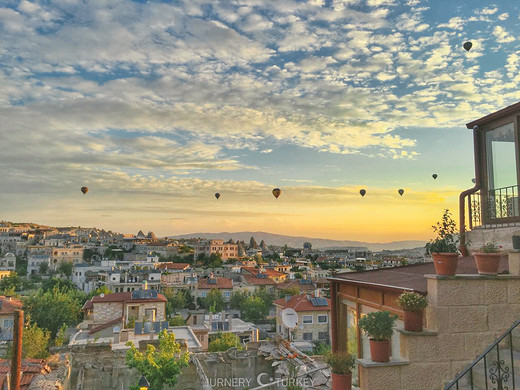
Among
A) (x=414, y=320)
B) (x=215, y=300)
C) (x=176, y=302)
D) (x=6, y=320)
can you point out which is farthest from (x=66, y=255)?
(x=414, y=320)

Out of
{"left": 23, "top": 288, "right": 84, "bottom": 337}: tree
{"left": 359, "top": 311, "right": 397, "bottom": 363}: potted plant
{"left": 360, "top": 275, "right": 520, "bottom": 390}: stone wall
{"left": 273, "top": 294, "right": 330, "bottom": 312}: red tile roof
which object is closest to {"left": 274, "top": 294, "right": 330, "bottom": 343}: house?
{"left": 273, "top": 294, "right": 330, "bottom": 312}: red tile roof

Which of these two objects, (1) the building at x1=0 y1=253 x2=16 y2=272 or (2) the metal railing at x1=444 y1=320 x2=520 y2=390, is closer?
(2) the metal railing at x1=444 y1=320 x2=520 y2=390

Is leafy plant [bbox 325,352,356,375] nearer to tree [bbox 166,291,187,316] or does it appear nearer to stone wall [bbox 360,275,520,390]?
stone wall [bbox 360,275,520,390]

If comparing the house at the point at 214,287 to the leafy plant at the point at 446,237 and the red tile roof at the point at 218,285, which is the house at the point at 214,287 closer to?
the red tile roof at the point at 218,285

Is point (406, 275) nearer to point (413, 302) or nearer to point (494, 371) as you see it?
point (413, 302)

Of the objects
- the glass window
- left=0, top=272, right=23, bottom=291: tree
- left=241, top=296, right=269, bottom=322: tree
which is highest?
the glass window

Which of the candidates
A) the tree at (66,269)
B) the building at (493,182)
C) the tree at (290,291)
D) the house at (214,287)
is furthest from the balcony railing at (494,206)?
the tree at (66,269)

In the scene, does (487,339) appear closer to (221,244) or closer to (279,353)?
(279,353)
